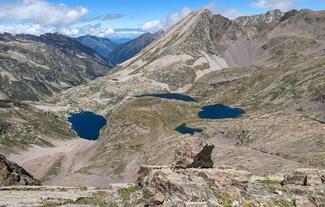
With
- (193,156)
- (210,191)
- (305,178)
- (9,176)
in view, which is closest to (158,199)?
(210,191)

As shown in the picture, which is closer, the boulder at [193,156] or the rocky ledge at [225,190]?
the rocky ledge at [225,190]

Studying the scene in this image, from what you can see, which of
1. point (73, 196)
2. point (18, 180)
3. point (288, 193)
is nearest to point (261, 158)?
point (18, 180)

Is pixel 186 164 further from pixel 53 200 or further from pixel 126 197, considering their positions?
pixel 53 200

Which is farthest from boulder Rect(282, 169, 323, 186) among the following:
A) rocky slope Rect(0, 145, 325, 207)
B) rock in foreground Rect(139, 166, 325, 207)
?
rock in foreground Rect(139, 166, 325, 207)

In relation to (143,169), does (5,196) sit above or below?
below

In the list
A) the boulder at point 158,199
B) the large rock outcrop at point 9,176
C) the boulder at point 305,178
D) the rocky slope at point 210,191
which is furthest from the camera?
the large rock outcrop at point 9,176

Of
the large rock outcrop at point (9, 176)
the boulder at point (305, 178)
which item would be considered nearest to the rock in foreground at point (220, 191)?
the boulder at point (305, 178)

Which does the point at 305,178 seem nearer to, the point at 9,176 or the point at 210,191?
the point at 210,191

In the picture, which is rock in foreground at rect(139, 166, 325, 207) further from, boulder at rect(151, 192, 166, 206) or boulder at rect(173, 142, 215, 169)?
boulder at rect(173, 142, 215, 169)

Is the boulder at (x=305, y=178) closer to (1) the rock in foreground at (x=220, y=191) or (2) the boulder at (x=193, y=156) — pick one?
(1) the rock in foreground at (x=220, y=191)
